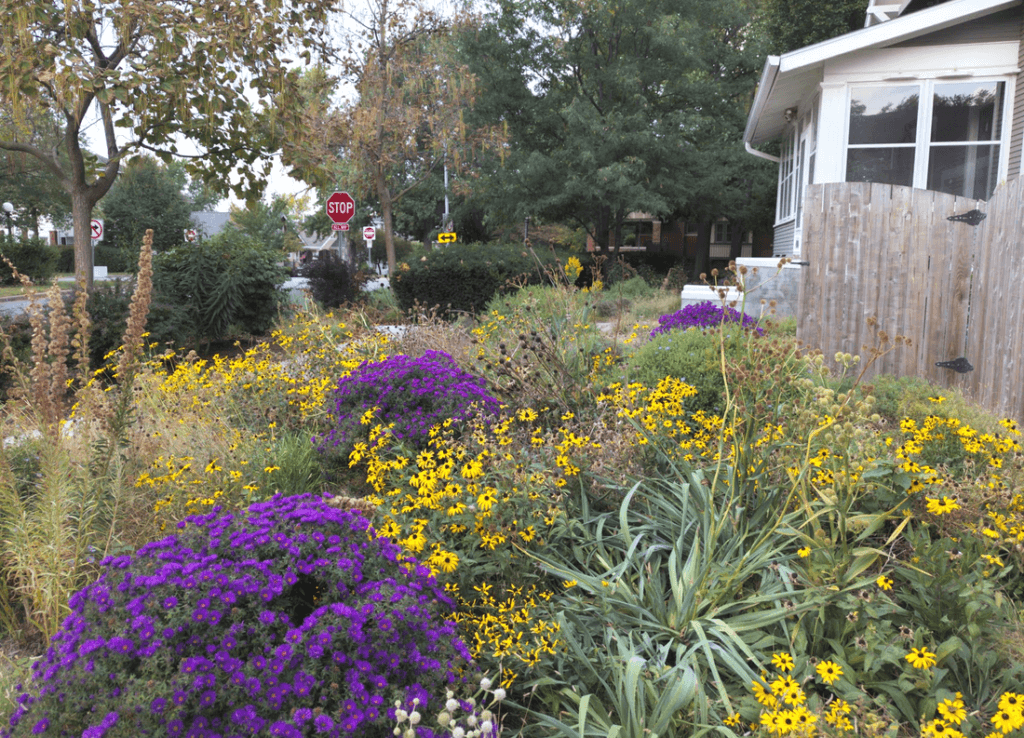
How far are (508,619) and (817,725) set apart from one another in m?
0.94

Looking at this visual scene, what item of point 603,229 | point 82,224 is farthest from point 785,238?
point 82,224

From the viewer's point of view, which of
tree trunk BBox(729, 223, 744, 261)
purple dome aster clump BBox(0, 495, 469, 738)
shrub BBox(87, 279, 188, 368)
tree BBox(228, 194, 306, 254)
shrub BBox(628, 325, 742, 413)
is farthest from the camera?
tree BBox(228, 194, 306, 254)

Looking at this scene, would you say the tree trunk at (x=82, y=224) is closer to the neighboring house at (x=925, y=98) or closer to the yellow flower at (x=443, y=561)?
the yellow flower at (x=443, y=561)

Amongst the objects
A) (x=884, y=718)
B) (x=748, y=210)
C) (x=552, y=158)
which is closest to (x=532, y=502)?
(x=884, y=718)

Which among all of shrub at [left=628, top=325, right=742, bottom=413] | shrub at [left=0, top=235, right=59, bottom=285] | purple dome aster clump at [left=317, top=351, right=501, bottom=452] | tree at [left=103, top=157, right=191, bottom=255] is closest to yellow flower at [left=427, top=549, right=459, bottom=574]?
purple dome aster clump at [left=317, top=351, right=501, bottom=452]

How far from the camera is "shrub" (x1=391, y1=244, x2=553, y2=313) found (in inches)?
497

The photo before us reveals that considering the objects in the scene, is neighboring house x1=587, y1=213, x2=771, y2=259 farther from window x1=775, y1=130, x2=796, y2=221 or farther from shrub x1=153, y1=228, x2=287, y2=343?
shrub x1=153, y1=228, x2=287, y2=343

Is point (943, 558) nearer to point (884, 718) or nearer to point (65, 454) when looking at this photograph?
point (884, 718)

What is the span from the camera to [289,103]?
316 inches

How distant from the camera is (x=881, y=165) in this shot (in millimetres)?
9898

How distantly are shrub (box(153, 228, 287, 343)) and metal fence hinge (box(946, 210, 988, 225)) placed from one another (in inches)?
342

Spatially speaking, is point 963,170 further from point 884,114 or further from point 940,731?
point 940,731

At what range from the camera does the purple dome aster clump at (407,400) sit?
369 centimetres

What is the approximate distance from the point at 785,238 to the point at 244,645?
13867 millimetres
